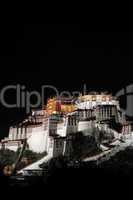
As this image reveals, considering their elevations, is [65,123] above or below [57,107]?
below

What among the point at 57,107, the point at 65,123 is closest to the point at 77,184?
the point at 65,123

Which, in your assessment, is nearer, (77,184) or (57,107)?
(77,184)

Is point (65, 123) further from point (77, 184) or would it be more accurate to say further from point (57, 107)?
point (77, 184)

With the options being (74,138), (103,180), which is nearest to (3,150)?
(74,138)

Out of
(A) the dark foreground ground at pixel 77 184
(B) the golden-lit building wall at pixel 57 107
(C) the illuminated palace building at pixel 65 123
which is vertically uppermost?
(B) the golden-lit building wall at pixel 57 107

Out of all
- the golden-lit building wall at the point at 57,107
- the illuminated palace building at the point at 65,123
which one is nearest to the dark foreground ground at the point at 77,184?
the illuminated palace building at the point at 65,123

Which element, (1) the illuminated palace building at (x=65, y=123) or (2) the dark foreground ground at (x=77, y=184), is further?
(1) the illuminated palace building at (x=65, y=123)

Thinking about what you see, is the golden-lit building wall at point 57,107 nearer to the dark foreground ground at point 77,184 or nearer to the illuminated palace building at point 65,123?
the illuminated palace building at point 65,123

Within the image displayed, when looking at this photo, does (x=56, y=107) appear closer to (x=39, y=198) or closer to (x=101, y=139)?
(x=101, y=139)
